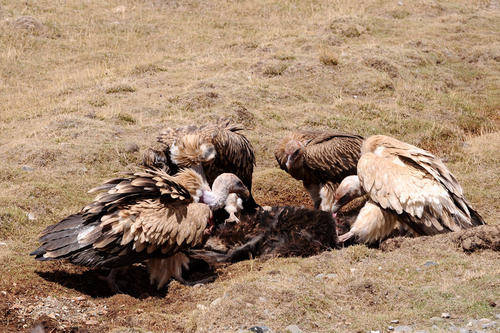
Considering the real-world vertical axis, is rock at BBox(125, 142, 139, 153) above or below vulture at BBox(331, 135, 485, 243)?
below

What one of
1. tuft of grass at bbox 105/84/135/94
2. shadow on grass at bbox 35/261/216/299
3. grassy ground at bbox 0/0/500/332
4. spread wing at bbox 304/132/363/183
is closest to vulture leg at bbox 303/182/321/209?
spread wing at bbox 304/132/363/183

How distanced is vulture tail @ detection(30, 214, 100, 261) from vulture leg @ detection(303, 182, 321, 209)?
11.3 feet

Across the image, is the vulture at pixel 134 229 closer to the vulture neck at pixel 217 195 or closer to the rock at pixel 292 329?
the vulture neck at pixel 217 195

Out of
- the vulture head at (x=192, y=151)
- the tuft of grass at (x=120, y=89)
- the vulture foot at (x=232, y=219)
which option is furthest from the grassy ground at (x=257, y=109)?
the vulture head at (x=192, y=151)

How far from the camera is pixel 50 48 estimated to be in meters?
16.6

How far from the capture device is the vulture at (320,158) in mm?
8445

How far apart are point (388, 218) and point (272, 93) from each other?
6605 mm

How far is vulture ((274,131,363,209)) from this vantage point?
8445 millimetres

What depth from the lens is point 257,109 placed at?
1264 cm

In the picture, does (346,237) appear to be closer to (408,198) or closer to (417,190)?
(408,198)

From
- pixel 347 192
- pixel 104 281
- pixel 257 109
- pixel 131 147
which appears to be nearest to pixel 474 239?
pixel 347 192

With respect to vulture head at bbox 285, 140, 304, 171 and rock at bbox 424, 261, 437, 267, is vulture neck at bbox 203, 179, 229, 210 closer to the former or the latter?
vulture head at bbox 285, 140, 304, 171

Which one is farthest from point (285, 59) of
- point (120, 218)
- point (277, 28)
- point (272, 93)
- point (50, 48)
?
point (120, 218)

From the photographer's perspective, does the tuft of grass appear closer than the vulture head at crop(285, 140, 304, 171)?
No
